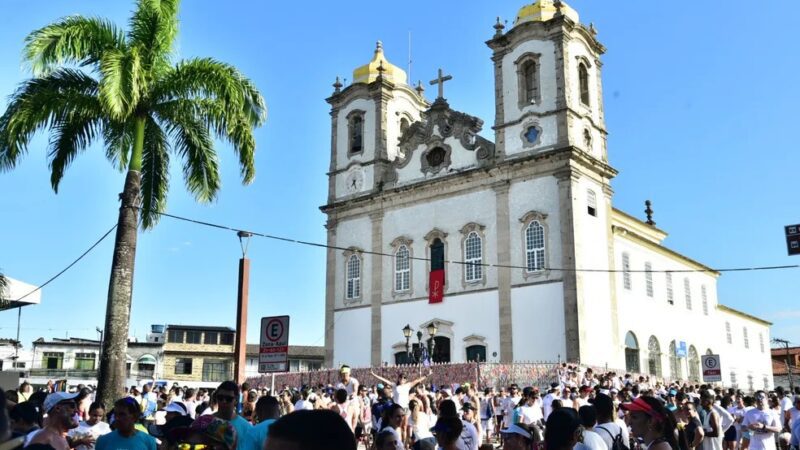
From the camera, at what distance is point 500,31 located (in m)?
40.2

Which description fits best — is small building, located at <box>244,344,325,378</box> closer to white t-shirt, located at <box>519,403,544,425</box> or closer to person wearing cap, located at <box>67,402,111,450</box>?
white t-shirt, located at <box>519,403,544,425</box>

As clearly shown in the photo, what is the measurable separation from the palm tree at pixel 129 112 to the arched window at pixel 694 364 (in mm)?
33579

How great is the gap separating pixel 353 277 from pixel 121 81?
26878 mm

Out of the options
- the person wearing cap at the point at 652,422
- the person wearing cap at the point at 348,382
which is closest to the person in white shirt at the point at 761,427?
the person wearing cap at the point at 348,382

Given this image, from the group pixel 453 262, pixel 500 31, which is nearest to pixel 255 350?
pixel 453 262

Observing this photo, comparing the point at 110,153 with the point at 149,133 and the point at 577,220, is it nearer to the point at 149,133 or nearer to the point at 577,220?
the point at 149,133

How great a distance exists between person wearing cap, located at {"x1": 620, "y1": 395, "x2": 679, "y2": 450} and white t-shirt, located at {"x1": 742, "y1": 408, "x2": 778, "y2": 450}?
9.29m

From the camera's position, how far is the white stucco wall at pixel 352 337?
4198 centimetres

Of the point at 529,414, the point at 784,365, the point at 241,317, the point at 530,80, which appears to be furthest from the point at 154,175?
the point at 784,365

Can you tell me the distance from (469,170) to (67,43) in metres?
23.9

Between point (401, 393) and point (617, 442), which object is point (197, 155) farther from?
point (617, 442)

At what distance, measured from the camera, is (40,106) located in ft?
60.4

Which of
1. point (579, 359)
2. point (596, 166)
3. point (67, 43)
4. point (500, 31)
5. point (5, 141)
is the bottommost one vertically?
point (579, 359)


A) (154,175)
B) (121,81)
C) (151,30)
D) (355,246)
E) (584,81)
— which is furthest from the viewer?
(355,246)
